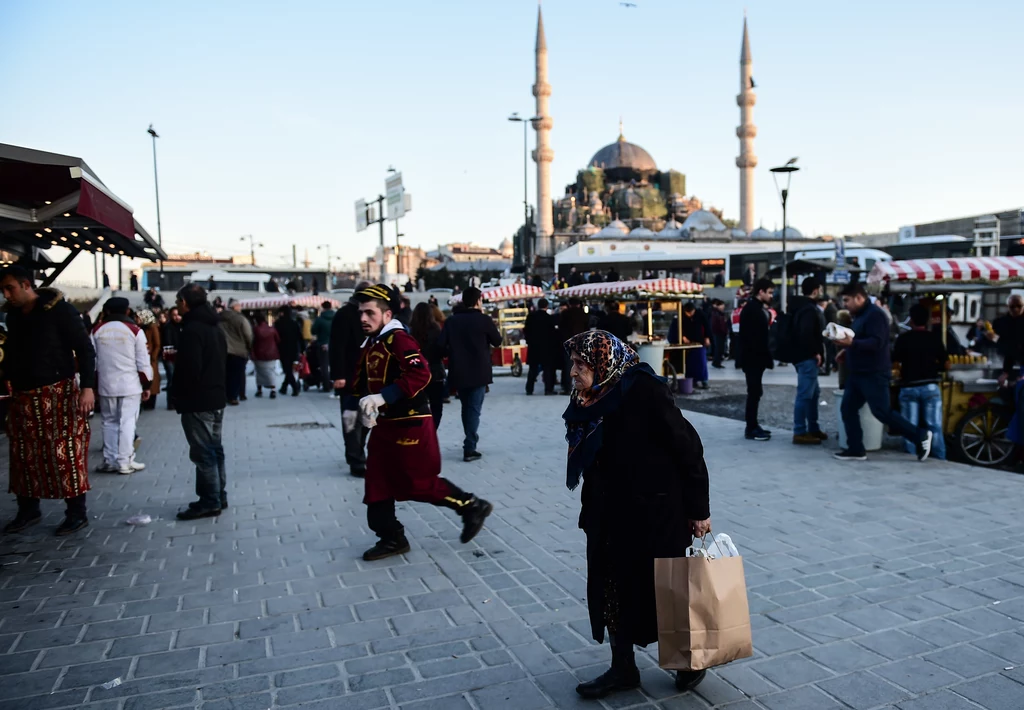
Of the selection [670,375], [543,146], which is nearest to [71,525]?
[670,375]

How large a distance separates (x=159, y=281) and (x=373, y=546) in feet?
116

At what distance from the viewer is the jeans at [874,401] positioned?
7.23m

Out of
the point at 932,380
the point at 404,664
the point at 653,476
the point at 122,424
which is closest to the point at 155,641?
the point at 404,664

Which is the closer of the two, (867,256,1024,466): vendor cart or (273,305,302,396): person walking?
(867,256,1024,466): vendor cart

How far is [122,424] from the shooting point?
742 centimetres

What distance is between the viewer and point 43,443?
5.25m

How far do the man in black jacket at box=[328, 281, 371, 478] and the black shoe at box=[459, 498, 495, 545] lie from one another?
192cm

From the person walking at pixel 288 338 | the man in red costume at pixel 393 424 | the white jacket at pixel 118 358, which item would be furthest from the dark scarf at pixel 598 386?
the person walking at pixel 288 338

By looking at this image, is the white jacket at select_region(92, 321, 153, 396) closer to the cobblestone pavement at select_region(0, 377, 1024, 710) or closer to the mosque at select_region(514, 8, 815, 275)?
the cobblestone pavement at select_region(0, 377, 1024, 710)

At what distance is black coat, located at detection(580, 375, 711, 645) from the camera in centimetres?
291

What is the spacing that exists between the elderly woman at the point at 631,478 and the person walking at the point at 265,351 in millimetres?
11526

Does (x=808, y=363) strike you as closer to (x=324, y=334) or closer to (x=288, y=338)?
(x=324, y=334)

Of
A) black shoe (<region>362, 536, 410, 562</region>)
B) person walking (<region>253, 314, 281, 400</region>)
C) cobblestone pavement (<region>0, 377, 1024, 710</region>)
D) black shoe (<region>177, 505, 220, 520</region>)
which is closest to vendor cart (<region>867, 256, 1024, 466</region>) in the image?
cobblestone pavement (<region>0, 377, 1024, 710</region>)

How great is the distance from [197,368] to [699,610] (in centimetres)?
426
